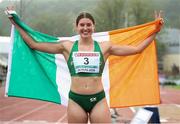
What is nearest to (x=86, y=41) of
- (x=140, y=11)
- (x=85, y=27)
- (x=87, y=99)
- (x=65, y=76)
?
Result: (x=85, y=27)

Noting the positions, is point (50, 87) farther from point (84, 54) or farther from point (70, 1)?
point (70, 1)

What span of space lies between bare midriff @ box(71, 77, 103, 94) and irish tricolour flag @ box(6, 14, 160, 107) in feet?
3.95

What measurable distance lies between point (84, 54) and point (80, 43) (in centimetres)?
14

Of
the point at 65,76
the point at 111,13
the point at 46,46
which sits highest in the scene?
the point at 111,13

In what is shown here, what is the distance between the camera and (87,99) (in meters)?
4.52

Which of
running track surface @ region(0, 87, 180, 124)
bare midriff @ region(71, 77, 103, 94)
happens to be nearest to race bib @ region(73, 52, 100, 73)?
bare midriff @ region(71, 77, 103, 94)

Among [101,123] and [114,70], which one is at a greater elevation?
[114,70]

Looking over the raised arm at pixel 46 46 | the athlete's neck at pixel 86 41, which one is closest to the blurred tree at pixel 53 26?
the raised arm at pixel 46 46

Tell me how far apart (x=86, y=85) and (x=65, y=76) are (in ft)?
4.74

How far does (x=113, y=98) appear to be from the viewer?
5.93 m

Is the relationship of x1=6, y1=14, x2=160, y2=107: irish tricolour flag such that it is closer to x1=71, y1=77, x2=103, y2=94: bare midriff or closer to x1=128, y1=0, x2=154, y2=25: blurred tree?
x1=71, y1=77, x2=103, y2=94: bare midriff

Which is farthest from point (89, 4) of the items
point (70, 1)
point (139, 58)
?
point (139, 58)

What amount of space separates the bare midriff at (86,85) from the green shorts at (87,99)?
0.04m

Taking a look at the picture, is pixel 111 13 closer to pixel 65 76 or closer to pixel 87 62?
pixel 65 76
